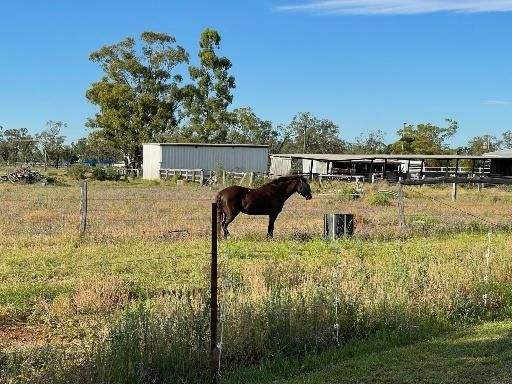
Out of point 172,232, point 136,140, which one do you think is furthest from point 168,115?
point 172,232

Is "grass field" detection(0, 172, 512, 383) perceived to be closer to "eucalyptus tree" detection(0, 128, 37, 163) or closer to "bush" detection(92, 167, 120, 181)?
"bush" detection(92, 167, 120, 181)

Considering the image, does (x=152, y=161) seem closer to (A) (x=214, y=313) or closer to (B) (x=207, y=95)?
(B) (x=207, y=95)

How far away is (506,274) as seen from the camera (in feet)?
30.4

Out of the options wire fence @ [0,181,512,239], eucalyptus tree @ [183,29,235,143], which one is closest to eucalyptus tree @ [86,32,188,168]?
eucalyptus tree @ [183,29,235,143]

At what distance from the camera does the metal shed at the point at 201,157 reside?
52.4m

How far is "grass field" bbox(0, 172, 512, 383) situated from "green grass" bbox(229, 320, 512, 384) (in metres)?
0.24

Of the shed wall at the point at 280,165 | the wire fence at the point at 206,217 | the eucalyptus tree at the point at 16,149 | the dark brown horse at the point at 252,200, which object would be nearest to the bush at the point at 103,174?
the wire fence at the point at 206,217

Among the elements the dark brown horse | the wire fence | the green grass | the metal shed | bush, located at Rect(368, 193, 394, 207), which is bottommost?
the green grass

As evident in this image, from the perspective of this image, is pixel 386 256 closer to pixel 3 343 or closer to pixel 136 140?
pixel 3 343

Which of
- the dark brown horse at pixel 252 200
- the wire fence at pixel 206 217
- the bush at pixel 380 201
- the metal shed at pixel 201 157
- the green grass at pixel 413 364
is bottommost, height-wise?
the green grass at pixel 413 364

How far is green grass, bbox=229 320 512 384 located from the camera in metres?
5.62

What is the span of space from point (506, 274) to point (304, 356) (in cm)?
424

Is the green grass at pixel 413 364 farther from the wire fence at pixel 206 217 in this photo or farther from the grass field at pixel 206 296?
the wire fence at pixel 206 217

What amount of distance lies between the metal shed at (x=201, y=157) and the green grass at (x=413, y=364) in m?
45.8
